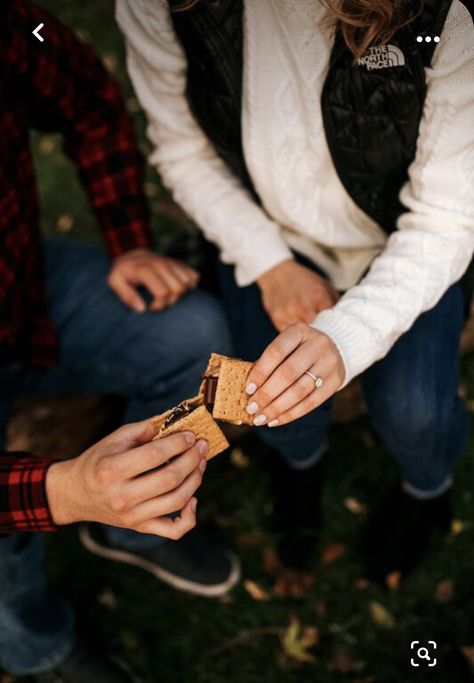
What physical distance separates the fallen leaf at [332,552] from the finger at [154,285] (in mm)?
1230

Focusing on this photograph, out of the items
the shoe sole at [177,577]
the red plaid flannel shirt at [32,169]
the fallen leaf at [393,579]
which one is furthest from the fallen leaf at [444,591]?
the red plaid flannel shirt at [32,169]

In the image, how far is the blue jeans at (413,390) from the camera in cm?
200

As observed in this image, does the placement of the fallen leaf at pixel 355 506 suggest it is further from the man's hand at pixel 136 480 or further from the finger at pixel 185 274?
the man's hand at pixel 136 480

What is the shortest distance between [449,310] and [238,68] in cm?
95

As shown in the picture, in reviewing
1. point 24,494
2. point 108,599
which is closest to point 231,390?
point 24,494

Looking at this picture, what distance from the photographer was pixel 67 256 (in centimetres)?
252

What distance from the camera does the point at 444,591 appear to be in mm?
2557

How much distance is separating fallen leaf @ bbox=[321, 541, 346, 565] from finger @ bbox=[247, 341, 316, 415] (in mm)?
1348

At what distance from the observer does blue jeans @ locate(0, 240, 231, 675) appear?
231cm

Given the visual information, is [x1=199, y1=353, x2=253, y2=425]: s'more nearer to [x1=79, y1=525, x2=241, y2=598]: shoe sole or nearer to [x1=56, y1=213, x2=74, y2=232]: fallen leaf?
[x1=79, y1=525, x2=241, y2=598]: shoe sole

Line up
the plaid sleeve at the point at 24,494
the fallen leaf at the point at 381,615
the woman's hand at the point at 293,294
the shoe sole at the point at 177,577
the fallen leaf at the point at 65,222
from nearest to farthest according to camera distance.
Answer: the plaid sleeve at the point at 24,494, the woman's hand at the point at 293,294, the fallen leaf at the point at 381,615, the shoe sole at the point at 177,577, the fallen leaf at the point at 65,222

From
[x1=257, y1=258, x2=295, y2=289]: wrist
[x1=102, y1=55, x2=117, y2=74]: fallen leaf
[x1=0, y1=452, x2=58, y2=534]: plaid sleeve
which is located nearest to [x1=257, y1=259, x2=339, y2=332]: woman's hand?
[x1=257, y1=258, x2=295, y2=289]: wrist

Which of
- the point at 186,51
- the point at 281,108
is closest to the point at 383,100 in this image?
the point at 281,108

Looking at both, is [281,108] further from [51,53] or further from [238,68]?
[51,53]
